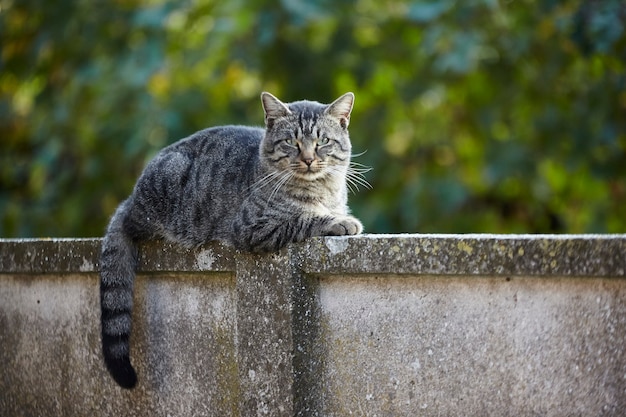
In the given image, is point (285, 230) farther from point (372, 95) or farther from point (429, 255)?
point (372, 95)

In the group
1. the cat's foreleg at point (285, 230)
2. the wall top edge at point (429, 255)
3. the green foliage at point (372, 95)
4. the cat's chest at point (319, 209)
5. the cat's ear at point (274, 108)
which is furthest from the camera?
the green foliage at point (372, 95)

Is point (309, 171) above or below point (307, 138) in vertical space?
below

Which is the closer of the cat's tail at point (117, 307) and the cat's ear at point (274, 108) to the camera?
the cat's tail at point (117, 307)

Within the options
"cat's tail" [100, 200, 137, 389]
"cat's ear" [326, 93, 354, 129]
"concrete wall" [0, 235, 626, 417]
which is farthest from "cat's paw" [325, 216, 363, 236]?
"cat's tail" [100, 200, 137, 389]

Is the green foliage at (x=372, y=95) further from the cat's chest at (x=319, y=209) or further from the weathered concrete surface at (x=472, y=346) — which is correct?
the weathered concrete surface at (x=472, y=346)

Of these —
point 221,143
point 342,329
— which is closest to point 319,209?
point 221,143

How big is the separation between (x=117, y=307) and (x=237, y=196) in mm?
742

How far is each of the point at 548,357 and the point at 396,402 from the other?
0.56m

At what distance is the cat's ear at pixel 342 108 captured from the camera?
4.06 meters

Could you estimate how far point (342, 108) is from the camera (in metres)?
4.11

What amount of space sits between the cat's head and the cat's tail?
2.47ft

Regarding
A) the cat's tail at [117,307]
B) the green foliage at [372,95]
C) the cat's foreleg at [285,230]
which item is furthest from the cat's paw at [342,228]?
the green foliage at [372,95]

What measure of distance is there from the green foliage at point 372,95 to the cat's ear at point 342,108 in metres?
2.77

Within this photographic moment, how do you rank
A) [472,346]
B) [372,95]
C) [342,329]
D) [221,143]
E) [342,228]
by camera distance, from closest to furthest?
1. [472,346]
2. [342,329]
3. [342,228]
4. [221,143]
5. [372,95]
